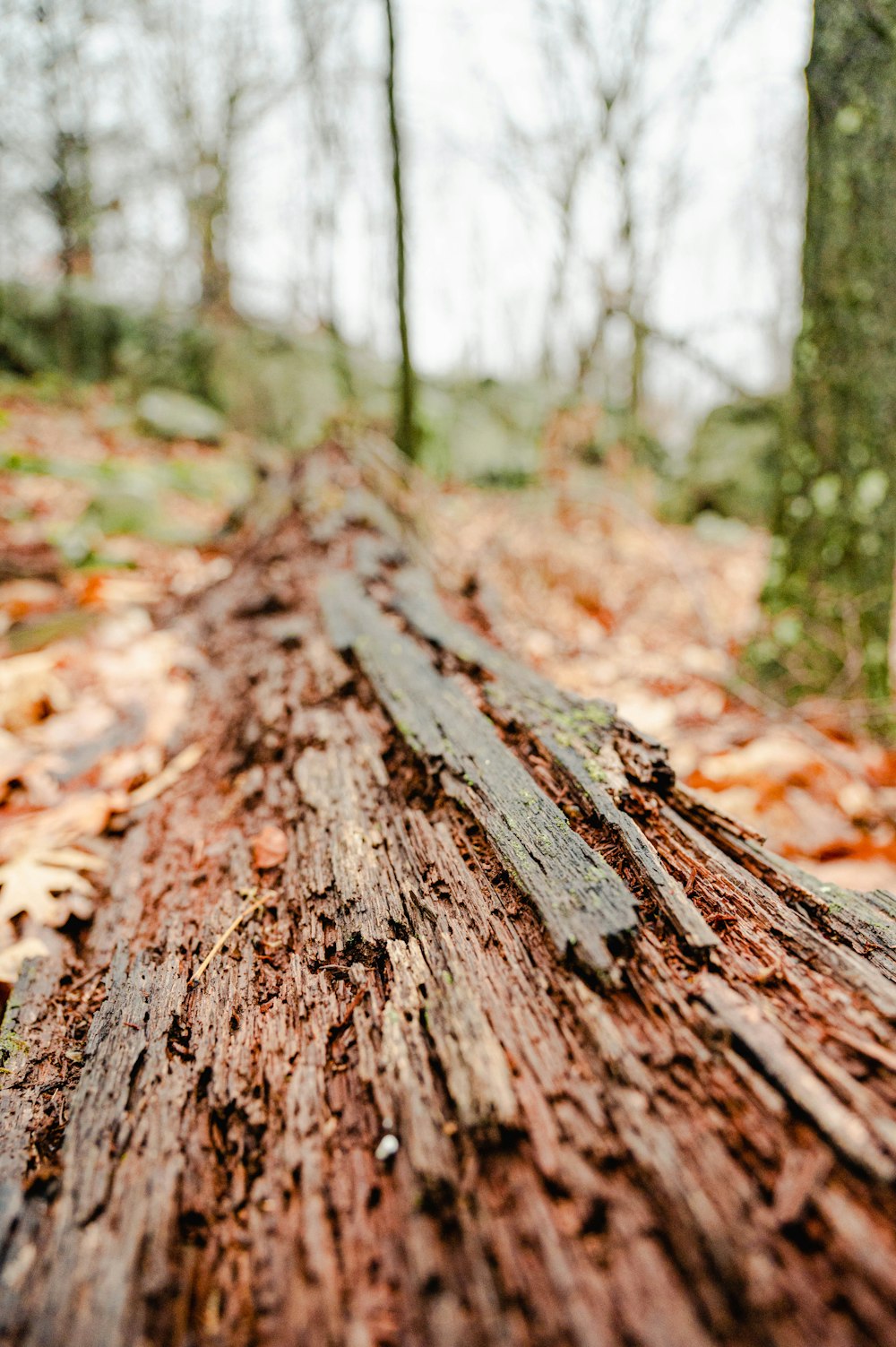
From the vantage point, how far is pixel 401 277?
23.0 feet

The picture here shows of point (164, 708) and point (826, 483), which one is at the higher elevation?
point (826, 483)

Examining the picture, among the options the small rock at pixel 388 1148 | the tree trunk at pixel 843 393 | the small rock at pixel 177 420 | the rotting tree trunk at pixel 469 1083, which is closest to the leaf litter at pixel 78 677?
the rotting tree trunk at pixel 469 1083

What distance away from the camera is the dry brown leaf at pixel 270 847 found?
127 centimetres

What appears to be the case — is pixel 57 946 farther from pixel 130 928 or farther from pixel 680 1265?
pixel 680 1265

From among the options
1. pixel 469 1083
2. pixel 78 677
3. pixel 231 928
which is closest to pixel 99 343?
pixel 78 677

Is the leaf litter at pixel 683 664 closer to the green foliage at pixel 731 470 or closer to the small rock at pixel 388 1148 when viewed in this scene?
the small rock at pixel 388 1148

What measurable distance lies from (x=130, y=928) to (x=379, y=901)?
555 mm

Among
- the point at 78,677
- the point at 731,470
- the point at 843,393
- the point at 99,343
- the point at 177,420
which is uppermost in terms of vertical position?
the point at 99,343

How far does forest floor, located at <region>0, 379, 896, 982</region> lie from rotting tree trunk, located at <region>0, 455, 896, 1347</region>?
0.37 metres

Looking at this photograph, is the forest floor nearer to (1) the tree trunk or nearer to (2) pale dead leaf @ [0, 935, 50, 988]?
(2) pale dead leaf @ [0, 935, 50, 988]

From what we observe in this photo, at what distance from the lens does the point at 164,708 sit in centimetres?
217

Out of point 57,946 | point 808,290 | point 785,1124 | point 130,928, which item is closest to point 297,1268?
point 785,1124

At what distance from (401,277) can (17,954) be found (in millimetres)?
7840

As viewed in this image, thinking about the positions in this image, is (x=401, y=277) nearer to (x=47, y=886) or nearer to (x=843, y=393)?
(x=843, y=393)
